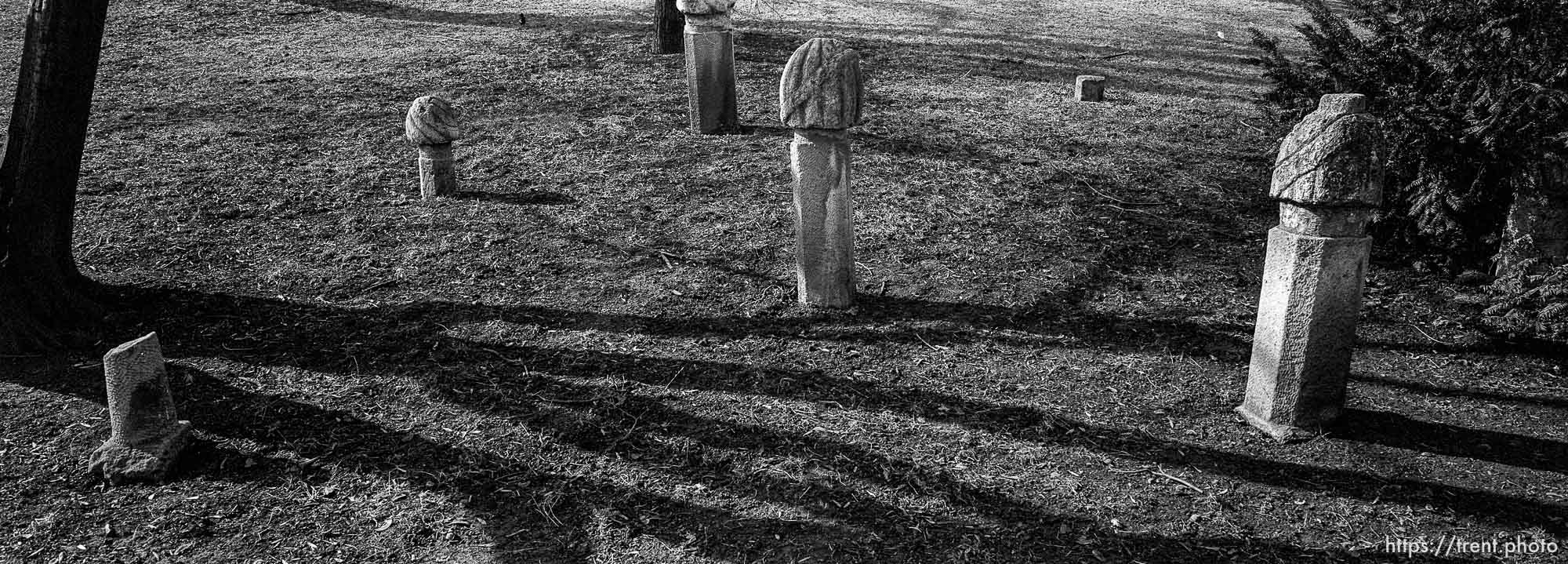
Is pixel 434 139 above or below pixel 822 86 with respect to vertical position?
below

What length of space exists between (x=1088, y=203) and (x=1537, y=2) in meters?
2.87

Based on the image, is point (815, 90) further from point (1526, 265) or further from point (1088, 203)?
point (1526, 265)

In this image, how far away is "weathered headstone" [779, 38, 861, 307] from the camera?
534 cm

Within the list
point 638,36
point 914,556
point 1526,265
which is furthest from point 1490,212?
point 638,36

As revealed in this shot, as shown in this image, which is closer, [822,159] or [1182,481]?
[1182,481]

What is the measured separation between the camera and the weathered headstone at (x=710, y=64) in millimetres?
8789

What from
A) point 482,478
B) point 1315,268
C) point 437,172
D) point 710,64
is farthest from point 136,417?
point 710,64

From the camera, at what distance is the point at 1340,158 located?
13.2ft

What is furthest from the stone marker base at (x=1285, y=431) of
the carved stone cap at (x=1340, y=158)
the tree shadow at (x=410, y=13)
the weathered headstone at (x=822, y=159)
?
the tree shadow at (x=410, y=13)

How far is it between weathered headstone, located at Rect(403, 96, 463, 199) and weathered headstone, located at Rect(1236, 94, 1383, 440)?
18.0 ft

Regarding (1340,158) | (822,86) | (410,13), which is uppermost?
(410,13)

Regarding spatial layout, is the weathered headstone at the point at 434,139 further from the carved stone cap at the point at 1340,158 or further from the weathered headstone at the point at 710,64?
the carved stone cap at the point at 1340,158

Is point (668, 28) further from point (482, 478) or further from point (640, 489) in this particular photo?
point (640, 489)

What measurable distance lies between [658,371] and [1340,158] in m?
3.12
